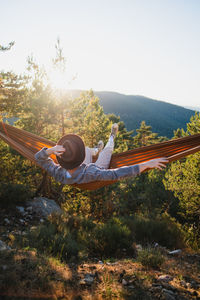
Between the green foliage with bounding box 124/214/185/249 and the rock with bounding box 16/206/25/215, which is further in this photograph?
the rock with bounding box 16/206/25/215

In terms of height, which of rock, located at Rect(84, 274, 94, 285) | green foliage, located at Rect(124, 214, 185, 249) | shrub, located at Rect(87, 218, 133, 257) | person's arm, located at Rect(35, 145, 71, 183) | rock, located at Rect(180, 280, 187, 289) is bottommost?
green foliage, located at Rect(124, 214, 185, 249)

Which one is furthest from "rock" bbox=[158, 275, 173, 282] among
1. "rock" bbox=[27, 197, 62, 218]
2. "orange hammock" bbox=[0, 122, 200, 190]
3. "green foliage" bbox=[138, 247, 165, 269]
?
"rock" bbox=[27, 197, 62, 218]

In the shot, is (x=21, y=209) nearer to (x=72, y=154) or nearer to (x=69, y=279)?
(x=69, y=279)

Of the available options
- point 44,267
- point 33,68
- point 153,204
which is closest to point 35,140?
point 44,267

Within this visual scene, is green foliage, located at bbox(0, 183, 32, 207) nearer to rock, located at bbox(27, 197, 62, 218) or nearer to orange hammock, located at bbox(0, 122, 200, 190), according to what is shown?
rock, located at bbox(27, 197, 62, 218)

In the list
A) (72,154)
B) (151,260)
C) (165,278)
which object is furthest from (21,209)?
(165,278)

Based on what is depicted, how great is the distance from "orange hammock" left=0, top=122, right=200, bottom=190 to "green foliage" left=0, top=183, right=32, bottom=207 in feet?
5.91

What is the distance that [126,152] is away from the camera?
104 inches

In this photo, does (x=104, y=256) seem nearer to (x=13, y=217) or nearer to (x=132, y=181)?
(x=13, y=217)

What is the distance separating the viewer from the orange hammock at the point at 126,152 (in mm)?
2350

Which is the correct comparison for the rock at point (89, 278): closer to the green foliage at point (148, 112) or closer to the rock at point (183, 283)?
the rock at point (183, 283)

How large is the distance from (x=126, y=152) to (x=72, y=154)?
3.70ft

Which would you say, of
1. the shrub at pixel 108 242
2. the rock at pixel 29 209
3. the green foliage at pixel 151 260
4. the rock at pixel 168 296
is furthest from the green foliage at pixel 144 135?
the rock at pixel 168 296

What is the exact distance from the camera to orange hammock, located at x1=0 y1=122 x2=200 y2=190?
2.35m
